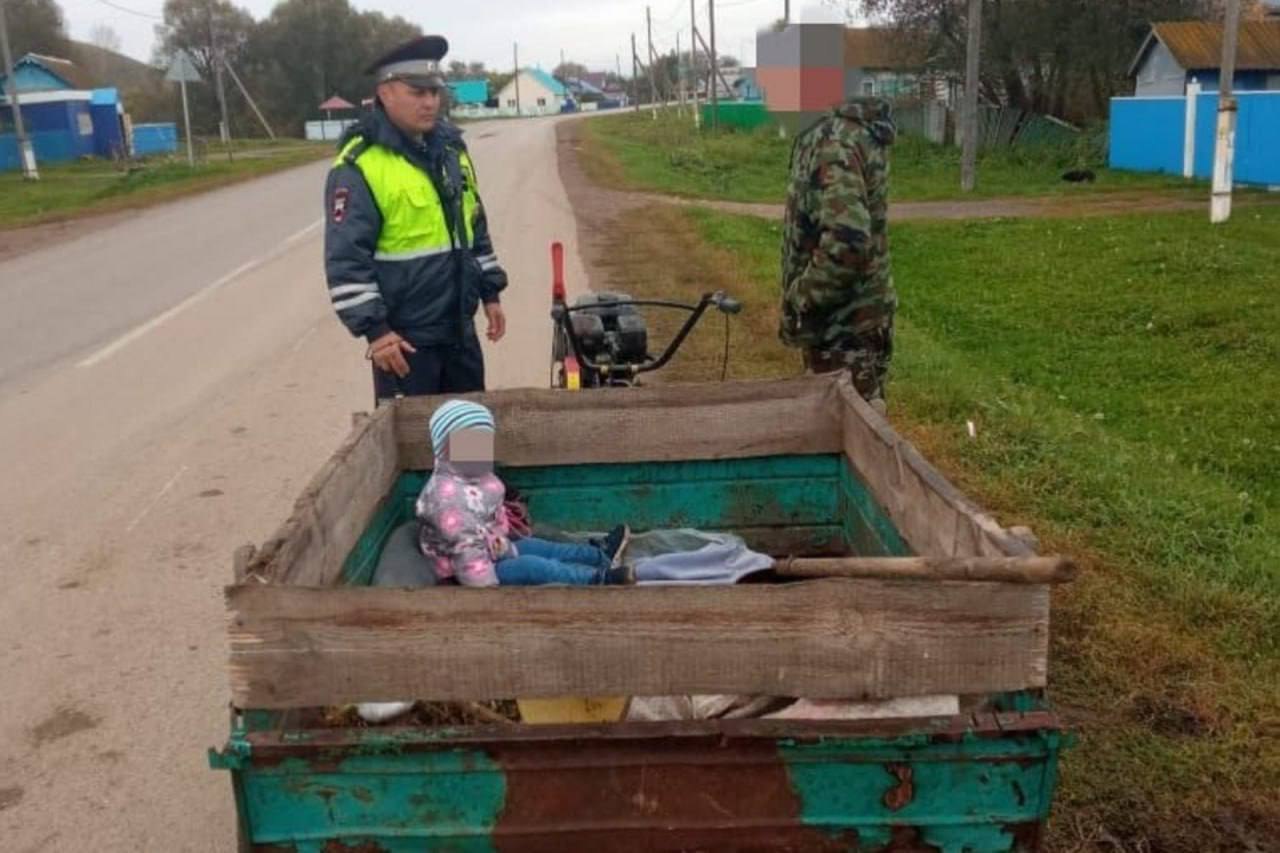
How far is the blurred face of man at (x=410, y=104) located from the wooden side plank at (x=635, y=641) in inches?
97.8

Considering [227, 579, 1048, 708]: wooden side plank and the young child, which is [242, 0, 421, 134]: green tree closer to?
the young child

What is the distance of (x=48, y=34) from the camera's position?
62.5m

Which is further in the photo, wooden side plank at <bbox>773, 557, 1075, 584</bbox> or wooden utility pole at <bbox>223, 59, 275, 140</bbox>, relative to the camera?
wooden utility pole at <bbox>223, 59, 275, 140</bbox>

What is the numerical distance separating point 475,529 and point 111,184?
30.8m

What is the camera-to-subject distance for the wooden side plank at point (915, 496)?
267cm

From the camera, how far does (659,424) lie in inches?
168

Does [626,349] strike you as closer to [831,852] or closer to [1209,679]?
[1209,679]

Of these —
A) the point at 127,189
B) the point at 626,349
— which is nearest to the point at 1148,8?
the point at 127,189

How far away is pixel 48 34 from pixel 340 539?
6821 cm

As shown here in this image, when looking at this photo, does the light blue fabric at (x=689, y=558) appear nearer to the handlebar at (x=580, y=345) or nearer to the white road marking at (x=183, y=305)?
the handlebar at (x=580, y=345)

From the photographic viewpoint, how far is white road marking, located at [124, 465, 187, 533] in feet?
19.2

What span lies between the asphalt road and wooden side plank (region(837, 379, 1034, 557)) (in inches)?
76.5

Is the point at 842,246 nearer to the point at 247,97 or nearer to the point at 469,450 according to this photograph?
the point at 469,450

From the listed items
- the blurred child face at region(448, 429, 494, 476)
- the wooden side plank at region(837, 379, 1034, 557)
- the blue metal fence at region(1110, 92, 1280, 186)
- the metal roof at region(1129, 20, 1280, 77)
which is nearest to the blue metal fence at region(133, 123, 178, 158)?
the metal roof at region(1129, 20, 1280, 77)
